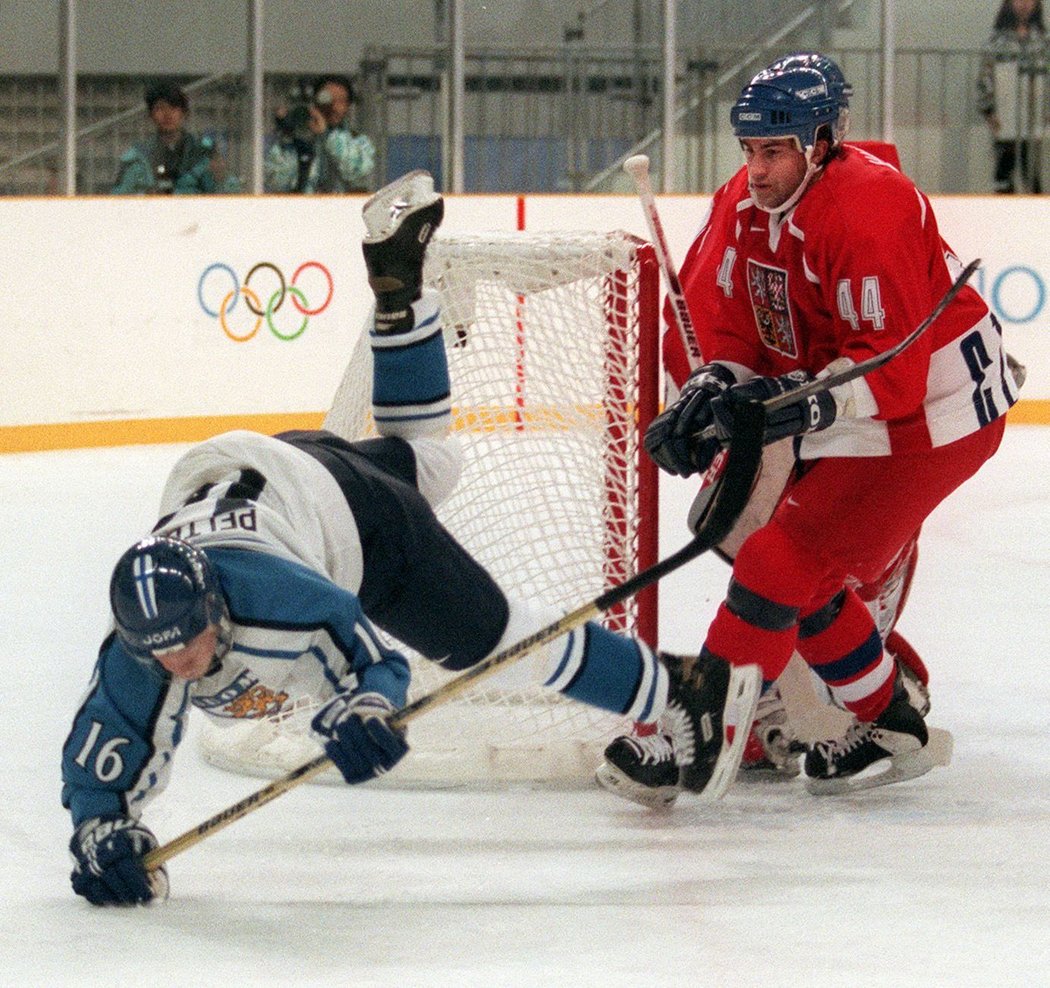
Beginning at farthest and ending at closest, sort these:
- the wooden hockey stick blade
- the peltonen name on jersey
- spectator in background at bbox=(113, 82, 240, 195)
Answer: spectator in background at bbox=(113, 82, 240, 195) → the wooden hockey stick blade → the peltonen name on jersey

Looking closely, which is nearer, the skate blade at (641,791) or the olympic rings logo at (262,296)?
the skate blade at (641,791)

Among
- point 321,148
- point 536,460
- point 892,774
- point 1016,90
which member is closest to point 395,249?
point 536,460

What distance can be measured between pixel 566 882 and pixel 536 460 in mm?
913

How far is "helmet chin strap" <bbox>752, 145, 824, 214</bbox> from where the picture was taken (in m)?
2.53

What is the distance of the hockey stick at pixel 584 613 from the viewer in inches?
84.6

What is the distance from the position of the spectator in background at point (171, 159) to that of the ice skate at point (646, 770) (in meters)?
4.27

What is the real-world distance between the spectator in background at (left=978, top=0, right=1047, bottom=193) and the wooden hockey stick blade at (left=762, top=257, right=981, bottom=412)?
5140 millimetres

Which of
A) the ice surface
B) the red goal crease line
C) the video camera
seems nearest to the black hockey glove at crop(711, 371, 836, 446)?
the ice surface

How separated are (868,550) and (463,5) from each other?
451cm

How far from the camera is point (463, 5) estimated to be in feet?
21.9

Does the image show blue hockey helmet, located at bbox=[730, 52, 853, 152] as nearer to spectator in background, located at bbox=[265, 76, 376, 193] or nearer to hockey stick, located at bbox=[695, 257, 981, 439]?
hockey stick, located at bbox=[695, 257, 981, 439]

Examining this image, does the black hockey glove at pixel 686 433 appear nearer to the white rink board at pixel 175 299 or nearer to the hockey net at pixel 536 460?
the hockey net at pixel 536 460

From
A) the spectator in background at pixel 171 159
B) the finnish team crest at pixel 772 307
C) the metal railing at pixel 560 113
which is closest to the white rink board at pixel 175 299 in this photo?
the spectator in background at pixel 171 159

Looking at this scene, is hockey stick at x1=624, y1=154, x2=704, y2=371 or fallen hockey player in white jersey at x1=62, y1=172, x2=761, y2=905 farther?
hockey stick at x1=624, y1=154, x2=704, y2=371
